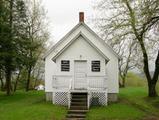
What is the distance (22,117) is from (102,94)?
8.50m

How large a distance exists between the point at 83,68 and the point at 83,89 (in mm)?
2099

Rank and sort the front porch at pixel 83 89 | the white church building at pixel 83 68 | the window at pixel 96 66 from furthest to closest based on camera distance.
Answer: the window at pixel 96 66 → the white church building at pixel 83 68 → the front porch at pixel 83 89

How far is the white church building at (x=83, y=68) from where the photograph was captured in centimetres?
3294

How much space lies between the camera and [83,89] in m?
33.4

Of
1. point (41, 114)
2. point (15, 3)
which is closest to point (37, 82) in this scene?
point (15, 3)

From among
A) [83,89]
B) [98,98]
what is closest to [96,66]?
[83,89]

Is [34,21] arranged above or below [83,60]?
above

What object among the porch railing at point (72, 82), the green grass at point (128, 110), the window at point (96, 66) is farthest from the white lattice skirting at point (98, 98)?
the window at point (96, 66)

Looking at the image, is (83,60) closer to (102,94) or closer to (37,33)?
(102,94)

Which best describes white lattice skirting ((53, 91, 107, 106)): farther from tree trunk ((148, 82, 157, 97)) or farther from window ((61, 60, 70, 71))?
tree trunk ((148, 82, 157, 97))

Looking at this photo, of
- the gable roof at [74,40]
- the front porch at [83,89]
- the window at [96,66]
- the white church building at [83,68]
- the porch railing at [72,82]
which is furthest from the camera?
the window at [96,66]

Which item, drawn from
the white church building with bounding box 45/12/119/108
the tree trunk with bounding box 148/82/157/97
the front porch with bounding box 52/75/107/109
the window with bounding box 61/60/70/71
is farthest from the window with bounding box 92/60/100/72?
the tree trunk with bounding box 148/82/157/97

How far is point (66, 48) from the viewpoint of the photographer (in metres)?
34.4

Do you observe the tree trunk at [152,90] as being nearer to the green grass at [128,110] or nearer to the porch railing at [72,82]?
the green grass at [128,110]
